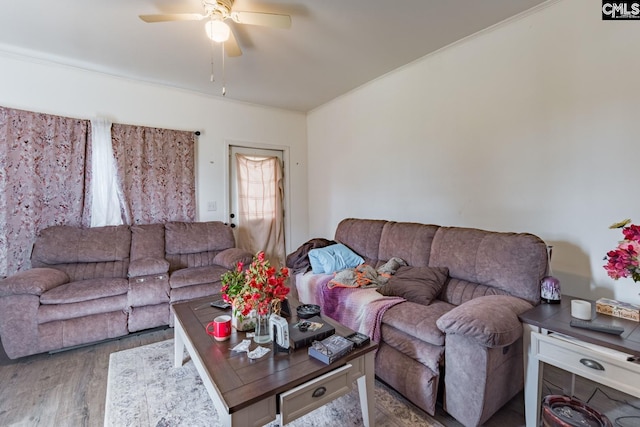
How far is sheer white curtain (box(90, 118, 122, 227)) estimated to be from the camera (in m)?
3.17

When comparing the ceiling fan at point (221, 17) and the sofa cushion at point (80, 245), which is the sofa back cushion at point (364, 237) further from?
the sofa cushion at point (80, 245)

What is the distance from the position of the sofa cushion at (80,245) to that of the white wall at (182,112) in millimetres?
1022

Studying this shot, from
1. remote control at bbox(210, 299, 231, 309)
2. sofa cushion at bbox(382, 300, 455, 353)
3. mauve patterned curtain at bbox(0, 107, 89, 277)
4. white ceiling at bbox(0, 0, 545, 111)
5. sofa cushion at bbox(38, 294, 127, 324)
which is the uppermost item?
white ceiling at bbox(0, 0, 545, 111)

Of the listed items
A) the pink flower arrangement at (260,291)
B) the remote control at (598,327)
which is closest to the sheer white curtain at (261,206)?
the pink flower arrangement at (260,291)

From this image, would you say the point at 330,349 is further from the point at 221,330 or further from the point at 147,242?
the point at 147,242

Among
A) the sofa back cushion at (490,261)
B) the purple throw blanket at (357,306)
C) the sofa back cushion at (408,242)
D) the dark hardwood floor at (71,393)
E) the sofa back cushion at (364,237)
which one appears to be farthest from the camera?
the sofa back cushion at (364,237)

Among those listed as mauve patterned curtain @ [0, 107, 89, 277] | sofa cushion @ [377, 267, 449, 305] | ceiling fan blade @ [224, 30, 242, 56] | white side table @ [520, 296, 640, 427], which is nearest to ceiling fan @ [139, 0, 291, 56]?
ceiling fan blade @ [224, 30, 242, 56]

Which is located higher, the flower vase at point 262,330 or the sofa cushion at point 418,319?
the flower vase at point 262,330

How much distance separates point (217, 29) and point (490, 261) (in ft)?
8.22

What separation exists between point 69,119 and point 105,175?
2.12 ft

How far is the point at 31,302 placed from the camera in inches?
89.5

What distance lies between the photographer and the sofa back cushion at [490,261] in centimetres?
184

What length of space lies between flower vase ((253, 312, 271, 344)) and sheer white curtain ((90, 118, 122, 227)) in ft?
8.78

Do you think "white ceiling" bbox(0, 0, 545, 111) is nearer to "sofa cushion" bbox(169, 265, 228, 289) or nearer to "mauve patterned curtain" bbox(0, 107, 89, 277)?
"mauve patterned curtain" bbox(0, 107, 89, 277)
